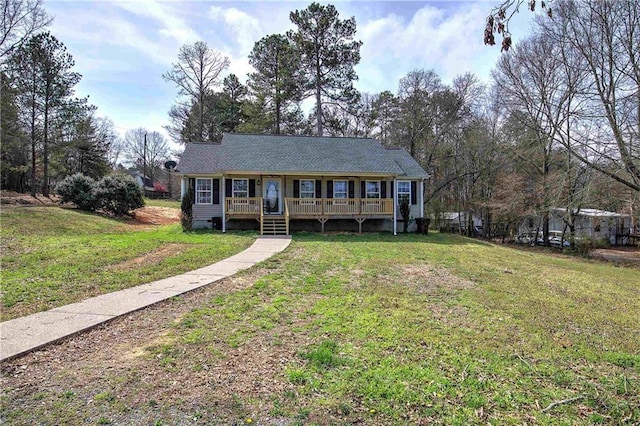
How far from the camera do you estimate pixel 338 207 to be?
1678 cm

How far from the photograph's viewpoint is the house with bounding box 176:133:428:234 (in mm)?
16469

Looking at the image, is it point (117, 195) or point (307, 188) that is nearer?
point (307, 188)

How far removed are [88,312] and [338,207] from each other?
41.7 ft

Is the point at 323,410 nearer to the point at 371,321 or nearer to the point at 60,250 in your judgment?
the point at 371,321

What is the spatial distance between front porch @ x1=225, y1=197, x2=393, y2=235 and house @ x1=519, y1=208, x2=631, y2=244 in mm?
9353

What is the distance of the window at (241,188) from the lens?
684 inches

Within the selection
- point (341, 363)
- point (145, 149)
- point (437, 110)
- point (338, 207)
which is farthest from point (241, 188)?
point (145, 149)

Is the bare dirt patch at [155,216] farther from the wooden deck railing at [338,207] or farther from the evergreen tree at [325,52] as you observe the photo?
the evergreen tree at [325,52]

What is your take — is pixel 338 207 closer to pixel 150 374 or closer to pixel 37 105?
pixel 150 374

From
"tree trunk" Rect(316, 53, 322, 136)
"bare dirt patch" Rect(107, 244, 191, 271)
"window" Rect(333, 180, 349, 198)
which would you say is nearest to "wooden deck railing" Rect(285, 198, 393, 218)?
"window" Rect(333, 180, 349, 198)

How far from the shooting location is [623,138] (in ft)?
45.1

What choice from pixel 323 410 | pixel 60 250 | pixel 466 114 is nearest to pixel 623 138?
pixel 466 114

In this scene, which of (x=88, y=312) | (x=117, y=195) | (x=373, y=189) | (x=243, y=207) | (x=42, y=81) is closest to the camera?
(x=88, y=312)

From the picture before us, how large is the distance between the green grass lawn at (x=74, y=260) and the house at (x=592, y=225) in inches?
690
